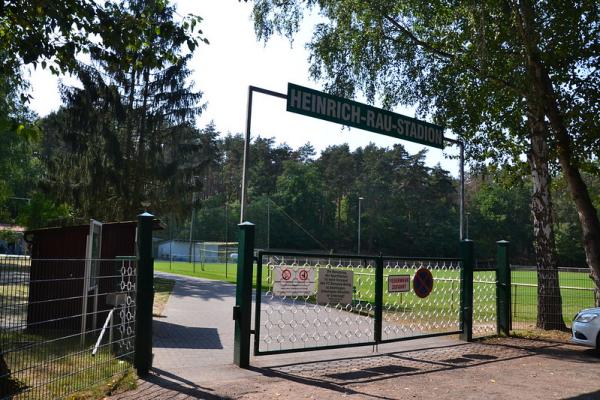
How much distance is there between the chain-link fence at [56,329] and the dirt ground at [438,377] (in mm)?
1703

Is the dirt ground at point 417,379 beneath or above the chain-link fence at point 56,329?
beneath

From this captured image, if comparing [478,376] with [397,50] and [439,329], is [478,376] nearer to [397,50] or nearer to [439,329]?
[439,329]

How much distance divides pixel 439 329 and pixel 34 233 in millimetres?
8571

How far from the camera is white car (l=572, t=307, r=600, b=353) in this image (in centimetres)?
1062

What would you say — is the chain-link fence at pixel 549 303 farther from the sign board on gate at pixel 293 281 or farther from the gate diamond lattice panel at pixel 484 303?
the sign board on gate at pixel 293 281

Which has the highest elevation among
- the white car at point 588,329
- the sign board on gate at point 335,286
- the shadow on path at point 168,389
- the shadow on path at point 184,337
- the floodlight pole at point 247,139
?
the floodlight pole at point 247,139

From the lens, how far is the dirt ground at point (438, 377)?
7.05m

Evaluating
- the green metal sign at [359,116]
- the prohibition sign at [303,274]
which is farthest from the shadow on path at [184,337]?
the green metal sign at [359,116]

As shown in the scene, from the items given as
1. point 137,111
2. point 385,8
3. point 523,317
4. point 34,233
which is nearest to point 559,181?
point 523,317

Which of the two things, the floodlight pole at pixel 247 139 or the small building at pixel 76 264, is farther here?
the small building at pixel 76 264

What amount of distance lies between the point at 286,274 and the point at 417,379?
2.38 metres

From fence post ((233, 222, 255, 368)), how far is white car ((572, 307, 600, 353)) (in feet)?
21.3

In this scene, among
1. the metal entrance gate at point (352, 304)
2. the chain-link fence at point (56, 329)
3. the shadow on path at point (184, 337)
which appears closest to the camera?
the chain-link fence at point (56, 329)

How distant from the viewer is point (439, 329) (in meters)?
12.7
